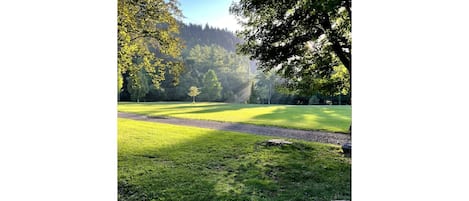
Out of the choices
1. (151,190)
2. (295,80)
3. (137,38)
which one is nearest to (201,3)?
(137,38)

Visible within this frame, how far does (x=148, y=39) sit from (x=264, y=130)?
1398 millimetres

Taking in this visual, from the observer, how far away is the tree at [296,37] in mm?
3020

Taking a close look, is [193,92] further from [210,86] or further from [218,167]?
[218,167]

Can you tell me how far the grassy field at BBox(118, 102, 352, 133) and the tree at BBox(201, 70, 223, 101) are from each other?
7 cm

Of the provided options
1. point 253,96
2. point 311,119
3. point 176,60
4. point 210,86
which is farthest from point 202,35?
point 311,119

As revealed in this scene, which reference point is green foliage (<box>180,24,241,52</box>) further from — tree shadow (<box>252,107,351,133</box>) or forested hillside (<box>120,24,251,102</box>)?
tree shadow (<box>252,107,351,133</box>)

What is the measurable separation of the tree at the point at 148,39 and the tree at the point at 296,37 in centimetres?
60

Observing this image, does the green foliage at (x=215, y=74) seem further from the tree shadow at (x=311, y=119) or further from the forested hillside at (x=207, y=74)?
the tree shadow at (x=311, y=119)

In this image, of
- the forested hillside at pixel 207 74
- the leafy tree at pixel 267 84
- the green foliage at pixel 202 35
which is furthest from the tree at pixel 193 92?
the leafy tree at pixel 267 84

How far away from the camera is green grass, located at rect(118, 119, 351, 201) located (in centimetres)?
259

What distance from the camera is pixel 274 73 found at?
10.5ft

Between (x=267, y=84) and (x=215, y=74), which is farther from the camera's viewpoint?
(x=267, y=84)

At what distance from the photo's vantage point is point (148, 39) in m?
2.98
